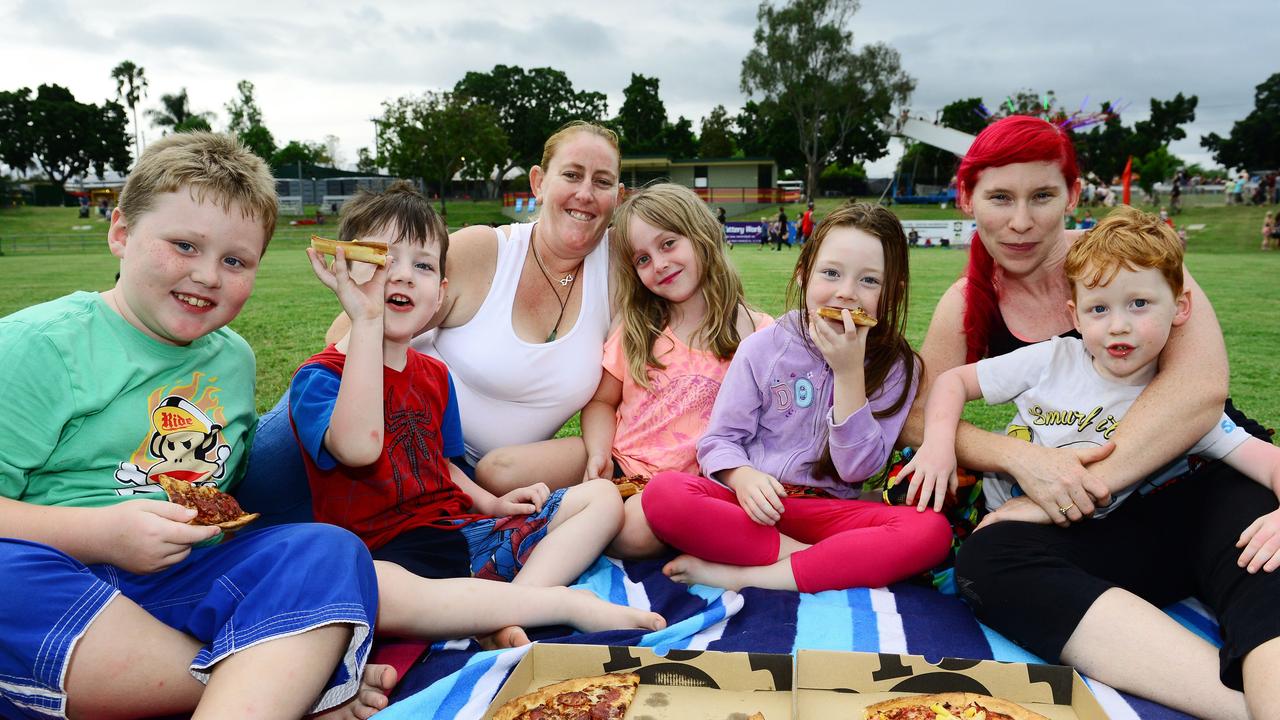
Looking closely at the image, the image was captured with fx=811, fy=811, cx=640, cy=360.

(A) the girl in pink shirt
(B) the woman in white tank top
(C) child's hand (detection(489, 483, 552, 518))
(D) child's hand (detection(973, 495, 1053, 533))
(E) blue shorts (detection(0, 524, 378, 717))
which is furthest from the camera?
(B) the woman in white tank top

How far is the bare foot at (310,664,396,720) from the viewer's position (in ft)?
6.77

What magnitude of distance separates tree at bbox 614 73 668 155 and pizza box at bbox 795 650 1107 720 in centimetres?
8445

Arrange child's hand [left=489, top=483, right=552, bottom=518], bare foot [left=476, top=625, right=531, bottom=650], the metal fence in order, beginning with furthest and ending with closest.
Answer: the metal fence, child's hand [left=489, top=483, right=552, bottom=518], bare foot [left=476, top=625, right=531, bottom=650]

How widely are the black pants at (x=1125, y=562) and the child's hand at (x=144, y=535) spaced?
2.21 m

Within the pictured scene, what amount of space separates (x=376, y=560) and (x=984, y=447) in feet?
6.79

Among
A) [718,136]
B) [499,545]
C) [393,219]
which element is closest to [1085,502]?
[499,545]

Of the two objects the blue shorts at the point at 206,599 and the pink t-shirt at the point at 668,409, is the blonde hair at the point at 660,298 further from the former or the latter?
the blue shorts at the point at 206,599

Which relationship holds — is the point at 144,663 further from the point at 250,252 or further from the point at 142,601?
the point at 250,252

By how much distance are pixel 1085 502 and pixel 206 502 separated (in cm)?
259

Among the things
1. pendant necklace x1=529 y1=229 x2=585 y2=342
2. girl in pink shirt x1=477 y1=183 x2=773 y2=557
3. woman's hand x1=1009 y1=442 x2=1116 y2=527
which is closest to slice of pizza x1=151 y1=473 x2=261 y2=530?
girl in pink shirt x1=477 y1=183 x2=773 y2=557

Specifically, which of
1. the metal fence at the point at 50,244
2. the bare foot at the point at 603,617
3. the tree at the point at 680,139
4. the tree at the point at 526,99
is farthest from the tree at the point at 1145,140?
the bare foot at the point at 603,617

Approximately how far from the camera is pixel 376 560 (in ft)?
8.35

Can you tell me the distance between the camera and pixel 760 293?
13.7 metres

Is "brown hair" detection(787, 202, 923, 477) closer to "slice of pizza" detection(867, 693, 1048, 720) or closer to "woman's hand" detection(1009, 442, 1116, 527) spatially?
"woman's hand" detection(1009, 442, 1116, 527)
